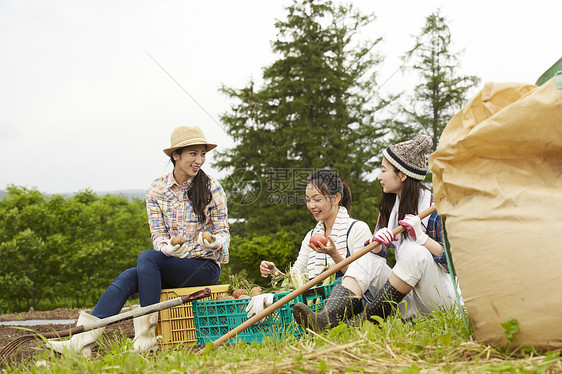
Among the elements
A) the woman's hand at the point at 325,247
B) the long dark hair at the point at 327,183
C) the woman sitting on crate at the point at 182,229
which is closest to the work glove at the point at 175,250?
the woman sitting on crate at the point at 182,229

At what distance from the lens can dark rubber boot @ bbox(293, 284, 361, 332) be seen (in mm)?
2662

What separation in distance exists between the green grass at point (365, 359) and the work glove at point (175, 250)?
1.52 meters

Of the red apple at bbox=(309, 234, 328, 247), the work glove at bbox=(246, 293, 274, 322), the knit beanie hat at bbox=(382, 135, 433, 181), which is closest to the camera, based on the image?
the work glove at bbox=(246, 293, 274, 322)

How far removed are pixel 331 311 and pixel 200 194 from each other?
1.51 meters

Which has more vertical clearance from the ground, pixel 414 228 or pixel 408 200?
pixel 408 200

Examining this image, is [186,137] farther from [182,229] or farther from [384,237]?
[384,237]

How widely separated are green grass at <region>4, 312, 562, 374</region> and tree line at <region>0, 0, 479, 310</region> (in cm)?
989

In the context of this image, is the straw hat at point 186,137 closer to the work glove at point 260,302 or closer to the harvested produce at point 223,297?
the harvested produce at point 223,297

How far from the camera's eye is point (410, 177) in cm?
355

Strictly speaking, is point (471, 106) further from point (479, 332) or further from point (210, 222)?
point (210, 222)

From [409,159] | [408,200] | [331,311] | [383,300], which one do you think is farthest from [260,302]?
[409,159]

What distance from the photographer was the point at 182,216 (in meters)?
3.93

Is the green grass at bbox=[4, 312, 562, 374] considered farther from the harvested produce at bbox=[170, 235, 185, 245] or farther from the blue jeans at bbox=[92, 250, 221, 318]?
the harvested produce at bbox=[170, 235, 185, 245]

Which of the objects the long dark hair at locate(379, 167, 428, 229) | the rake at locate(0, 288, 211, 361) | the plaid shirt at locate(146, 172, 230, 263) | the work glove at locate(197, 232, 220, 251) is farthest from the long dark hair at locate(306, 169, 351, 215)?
the rake at locate(0, 288, 211, 361)
